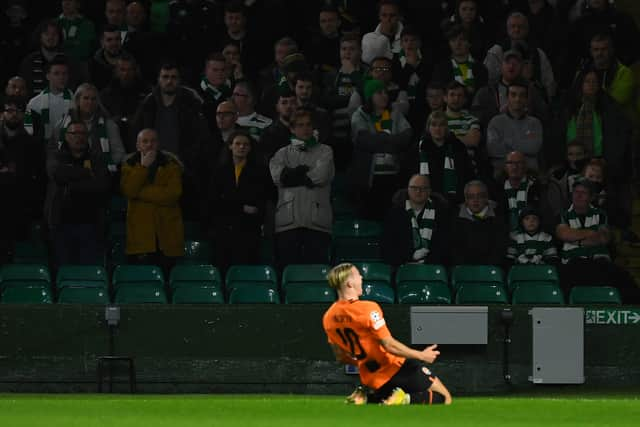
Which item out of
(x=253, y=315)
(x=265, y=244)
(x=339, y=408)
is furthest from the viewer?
(x=265, y=244)

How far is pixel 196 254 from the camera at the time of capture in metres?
16.5

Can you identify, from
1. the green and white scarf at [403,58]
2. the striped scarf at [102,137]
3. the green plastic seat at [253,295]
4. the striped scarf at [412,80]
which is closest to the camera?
the green plastic seat at [253,295]

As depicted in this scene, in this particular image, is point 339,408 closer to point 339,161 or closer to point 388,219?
point 388,219

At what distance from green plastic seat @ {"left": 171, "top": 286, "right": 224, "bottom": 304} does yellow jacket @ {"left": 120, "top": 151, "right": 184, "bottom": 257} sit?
545 millimetres

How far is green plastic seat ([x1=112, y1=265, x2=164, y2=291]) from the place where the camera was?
51.4ft

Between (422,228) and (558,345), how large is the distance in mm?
1930

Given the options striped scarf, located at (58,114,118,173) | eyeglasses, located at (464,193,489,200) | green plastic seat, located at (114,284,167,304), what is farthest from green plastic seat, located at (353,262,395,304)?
striped scarf, located at (58,114,118,173)

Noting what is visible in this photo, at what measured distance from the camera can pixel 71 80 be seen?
17.4 metres

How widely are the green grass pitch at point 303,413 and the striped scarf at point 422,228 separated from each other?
3902mm

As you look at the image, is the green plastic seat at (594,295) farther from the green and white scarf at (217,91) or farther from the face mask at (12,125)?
the face mask at (12,125)

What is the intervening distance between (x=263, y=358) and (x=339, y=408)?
171 inches

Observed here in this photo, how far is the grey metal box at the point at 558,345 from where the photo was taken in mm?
15406

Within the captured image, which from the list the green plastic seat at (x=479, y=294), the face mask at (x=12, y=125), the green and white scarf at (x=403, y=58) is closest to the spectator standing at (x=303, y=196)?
the green plastic seat at (x=479, y=294)

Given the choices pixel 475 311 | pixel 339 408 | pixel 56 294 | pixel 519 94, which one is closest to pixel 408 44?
pixel 519 94
